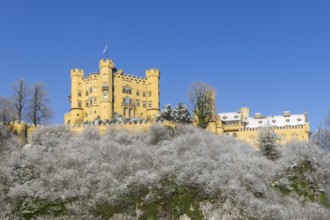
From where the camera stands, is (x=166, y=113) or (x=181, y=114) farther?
(x=166, y=113)

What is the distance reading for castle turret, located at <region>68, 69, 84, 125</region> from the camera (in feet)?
298

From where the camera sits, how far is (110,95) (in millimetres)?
89250

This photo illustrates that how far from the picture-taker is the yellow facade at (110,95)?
293ft

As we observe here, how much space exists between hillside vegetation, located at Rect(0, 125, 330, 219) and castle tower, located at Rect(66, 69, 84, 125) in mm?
22840

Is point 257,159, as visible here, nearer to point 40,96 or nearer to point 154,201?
point 154,201

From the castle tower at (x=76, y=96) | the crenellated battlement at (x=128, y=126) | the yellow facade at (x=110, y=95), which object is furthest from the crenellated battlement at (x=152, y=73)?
the crenellated battlement at (x=128, y=126)

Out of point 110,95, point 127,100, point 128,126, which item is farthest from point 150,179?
point 127,100

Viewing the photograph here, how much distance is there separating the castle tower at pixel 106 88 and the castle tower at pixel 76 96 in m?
4.96

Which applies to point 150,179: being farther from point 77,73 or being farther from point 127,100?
point 77,73

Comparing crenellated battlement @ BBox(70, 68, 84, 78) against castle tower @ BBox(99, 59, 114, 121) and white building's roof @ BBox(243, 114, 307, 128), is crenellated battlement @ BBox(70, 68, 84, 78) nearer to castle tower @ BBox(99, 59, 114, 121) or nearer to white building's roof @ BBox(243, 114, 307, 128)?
castle tower @ BBox(99, 59, 114, 121)

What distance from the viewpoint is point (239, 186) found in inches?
2057

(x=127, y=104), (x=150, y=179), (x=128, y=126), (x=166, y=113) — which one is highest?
(x=127, y=104)

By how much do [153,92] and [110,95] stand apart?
374 inches

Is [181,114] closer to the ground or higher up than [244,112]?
closer to the ground
